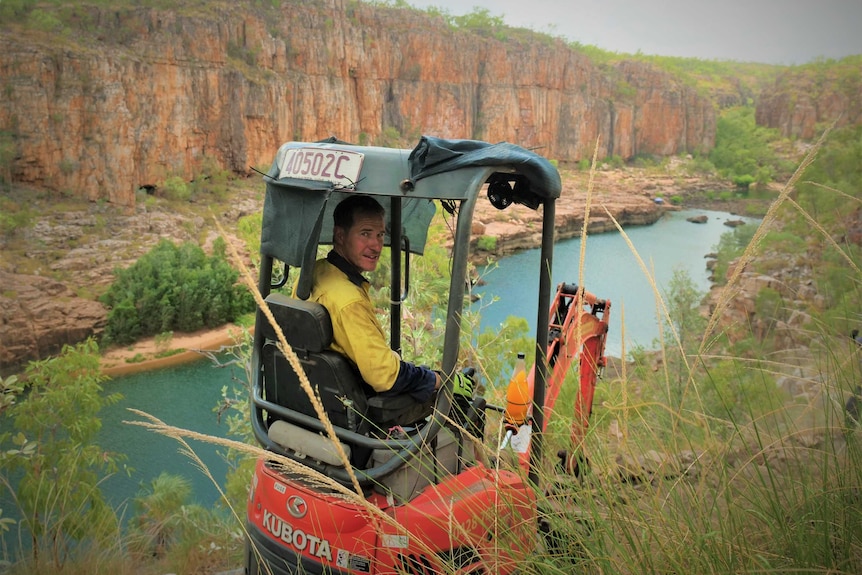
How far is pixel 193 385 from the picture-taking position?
2102cm

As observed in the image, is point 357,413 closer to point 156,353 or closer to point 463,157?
point 463,157

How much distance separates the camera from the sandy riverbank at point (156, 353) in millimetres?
23189

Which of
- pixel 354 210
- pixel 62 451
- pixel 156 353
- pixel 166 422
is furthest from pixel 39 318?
pixel 354 210

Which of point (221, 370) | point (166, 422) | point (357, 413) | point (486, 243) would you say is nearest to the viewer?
point (357, 413)

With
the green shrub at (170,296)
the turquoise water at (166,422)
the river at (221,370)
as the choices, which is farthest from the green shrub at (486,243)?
the turquoise water at (166,422)

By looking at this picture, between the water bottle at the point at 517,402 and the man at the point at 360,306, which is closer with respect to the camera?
the man at the point at 360,306

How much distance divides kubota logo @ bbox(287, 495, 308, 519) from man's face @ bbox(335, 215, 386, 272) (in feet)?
2.96

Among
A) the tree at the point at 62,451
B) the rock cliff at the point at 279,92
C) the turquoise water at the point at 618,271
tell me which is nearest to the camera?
the tree at the point at 62,451

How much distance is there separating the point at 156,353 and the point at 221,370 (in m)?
3.49

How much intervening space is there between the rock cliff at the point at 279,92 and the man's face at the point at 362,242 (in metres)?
12.6

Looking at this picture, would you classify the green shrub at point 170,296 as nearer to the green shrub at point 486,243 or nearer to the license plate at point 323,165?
the green shrub at point 486,243

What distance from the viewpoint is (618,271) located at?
29.8 metres

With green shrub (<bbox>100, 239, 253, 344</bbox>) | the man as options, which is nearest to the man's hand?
the man

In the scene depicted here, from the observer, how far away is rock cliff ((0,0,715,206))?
116 ft
